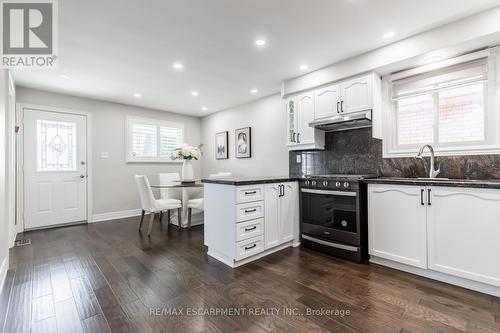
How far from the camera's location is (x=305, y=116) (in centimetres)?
331

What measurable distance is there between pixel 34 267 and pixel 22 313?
99 cm

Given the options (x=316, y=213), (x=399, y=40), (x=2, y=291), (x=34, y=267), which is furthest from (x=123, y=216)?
(x=399, y=40)

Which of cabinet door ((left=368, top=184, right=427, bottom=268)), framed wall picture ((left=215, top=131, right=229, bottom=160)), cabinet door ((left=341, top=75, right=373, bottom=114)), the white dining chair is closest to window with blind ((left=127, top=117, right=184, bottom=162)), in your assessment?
framed wall picture ((left=215, top=131, right=229, bottom=160))

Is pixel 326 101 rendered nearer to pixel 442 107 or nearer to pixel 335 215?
pixel 442 107

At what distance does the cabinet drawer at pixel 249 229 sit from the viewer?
2.40 metres

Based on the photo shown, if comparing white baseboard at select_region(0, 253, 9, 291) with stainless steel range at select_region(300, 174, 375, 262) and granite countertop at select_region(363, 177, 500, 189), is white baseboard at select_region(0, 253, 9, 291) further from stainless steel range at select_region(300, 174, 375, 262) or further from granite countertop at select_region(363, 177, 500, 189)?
granite countertop at select_region(363, 177, 500, 189)

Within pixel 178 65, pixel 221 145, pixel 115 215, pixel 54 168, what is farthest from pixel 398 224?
pixel 54 168

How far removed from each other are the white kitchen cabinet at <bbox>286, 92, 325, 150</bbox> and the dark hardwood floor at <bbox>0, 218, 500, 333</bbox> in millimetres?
1503

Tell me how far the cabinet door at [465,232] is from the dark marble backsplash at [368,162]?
0.59 metres

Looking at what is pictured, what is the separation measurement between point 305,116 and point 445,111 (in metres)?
1.57

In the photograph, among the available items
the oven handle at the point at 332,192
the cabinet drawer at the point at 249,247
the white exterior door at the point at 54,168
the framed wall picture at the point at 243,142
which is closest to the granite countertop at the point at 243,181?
the oven handle at the point at 332,192

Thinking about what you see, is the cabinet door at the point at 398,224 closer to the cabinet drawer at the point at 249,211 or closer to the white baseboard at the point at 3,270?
the cabinet drawer at the point at 249,211

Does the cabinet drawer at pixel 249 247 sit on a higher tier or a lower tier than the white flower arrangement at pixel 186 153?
lower

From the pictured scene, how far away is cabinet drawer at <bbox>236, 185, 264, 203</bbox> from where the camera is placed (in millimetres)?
2389
